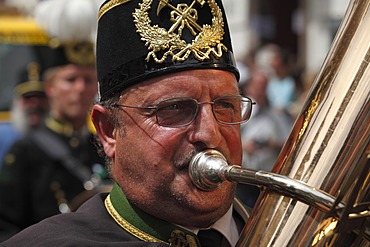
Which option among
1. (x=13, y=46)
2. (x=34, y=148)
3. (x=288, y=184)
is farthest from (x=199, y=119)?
(x=13, y=46)

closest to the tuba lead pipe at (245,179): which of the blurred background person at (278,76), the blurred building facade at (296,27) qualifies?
the blurred background person at (278,76)

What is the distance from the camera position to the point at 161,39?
2502mm

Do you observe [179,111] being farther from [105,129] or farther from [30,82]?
[30,82]

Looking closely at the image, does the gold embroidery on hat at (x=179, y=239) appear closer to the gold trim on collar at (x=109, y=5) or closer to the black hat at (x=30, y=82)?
the gold trim on collar at (x=109, y=5)

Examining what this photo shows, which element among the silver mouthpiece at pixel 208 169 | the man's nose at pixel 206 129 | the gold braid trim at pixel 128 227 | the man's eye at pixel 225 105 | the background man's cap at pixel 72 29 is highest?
the man's eye at pixel 225 105

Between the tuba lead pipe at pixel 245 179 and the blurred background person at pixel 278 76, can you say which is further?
the blurred background person at pixel 278 76

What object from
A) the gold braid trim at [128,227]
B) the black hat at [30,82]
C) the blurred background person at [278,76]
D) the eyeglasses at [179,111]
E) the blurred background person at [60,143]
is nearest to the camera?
the eyeglasses at [179,111]

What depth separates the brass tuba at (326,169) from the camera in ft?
7.04

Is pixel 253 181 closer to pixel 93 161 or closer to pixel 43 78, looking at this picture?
pixel 93 161

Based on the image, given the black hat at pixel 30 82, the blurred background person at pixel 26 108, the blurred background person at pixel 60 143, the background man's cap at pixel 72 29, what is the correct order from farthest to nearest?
the black hat at pixel 30 82
the blurred background person at pixel 26 108
the background man's cap at pixel 72 29
the blurred background person at pixel 60 143

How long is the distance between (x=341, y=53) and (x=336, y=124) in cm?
18

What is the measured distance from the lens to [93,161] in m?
6.03

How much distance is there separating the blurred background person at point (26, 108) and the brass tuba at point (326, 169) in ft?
13.5

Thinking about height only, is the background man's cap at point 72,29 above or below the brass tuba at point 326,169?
below
